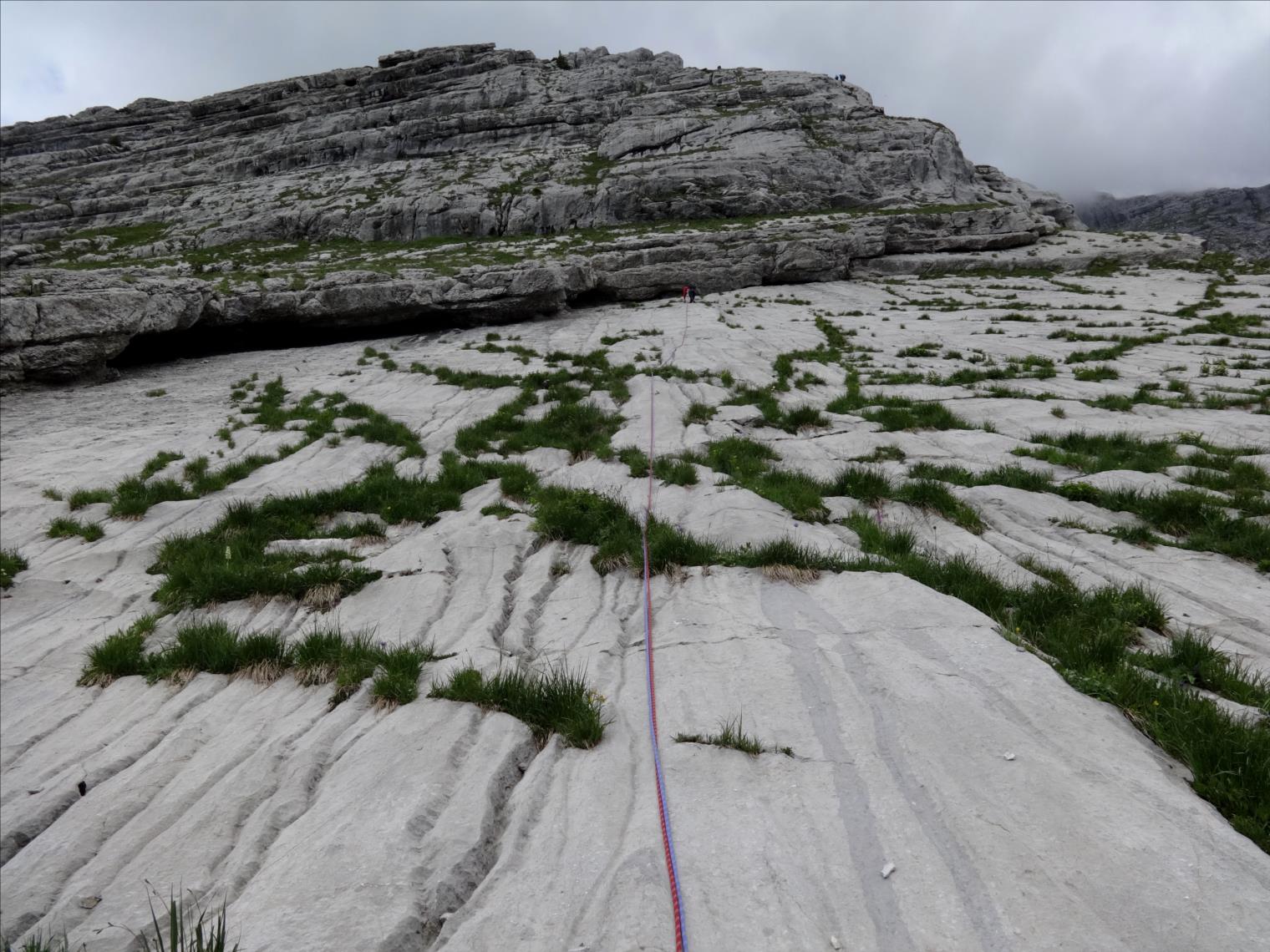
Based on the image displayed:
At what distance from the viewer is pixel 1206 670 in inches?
202

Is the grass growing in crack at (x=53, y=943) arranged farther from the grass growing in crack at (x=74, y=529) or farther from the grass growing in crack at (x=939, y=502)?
the grass growing in crack at (x=939, y=502)

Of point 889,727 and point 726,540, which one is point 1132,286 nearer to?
point 726,540

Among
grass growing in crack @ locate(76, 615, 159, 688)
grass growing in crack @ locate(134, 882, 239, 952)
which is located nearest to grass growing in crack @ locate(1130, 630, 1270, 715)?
grass growing in crack @ locate(134, 882, 239, 952)

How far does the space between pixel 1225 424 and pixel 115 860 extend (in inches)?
772

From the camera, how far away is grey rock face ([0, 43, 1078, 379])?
28.4 metres

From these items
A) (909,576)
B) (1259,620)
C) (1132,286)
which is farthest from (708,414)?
(1132,286)

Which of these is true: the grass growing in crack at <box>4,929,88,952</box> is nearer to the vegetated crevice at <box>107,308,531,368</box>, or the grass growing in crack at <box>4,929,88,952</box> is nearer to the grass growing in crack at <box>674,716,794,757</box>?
the grass growing in crack at <box>674,716,794,757</box>

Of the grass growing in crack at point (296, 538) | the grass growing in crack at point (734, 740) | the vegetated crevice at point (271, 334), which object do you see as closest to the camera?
the grass growing in crack at point (734, 740)

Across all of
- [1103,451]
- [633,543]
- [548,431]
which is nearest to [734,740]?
[633,543]

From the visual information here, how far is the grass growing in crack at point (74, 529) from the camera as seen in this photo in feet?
32.7

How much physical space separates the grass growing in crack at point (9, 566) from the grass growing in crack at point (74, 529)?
72cm

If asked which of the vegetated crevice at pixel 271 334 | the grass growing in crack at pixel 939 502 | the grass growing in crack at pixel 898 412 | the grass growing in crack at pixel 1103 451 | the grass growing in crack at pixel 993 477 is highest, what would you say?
the vegetated crevice at pixel 271 334

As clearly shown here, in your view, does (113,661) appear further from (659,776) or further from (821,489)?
(821,489)

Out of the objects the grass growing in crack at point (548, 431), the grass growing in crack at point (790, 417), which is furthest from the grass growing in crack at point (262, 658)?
the grass growing in crack at point (790, 417)
